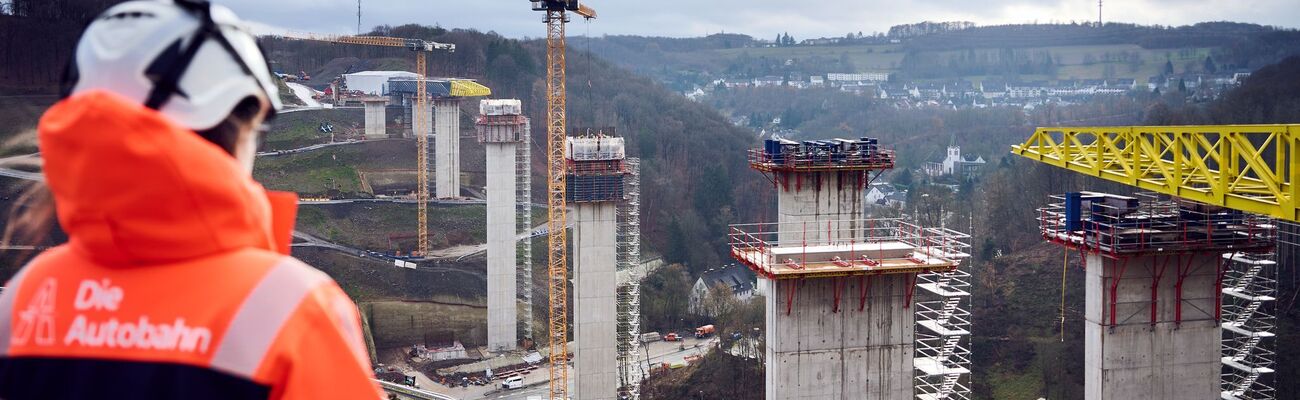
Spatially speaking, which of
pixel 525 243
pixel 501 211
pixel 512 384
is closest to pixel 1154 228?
pixel 512 384

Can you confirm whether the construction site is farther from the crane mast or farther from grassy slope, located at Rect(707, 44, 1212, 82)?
grassy slope, located at Rect(707, 44, 1212, 82)

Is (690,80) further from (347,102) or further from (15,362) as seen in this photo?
(15,362)

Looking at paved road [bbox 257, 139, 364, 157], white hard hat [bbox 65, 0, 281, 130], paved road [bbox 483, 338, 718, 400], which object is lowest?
paved road [bbox 483, 338, 718, 400]

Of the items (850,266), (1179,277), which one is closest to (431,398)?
(850,266)

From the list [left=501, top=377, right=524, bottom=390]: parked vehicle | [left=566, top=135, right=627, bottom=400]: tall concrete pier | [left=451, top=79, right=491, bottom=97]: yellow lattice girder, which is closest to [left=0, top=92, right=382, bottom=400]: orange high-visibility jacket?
[left=566, top=135, right=627, bottom=400]: tall concrete pier

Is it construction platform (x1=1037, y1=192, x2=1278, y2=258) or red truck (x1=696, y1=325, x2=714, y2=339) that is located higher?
construction platform (x1=1037, y1=192, x2=1278, y2=258)

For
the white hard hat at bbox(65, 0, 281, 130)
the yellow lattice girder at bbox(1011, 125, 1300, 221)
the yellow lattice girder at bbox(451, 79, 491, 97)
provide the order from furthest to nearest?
1. the yellow lattice girder at bbox(451, 79, 491, 97)
2. the yellow lattice girder at bbox(1011, 125, 1300, 221)
3. the white hard hat at bbox(65, 0, 281, 130)

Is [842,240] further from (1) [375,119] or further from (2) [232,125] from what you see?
(1) [375,119]

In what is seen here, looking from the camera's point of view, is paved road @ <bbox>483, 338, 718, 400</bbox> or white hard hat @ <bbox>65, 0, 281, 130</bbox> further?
paved road @ <bbox>483, 338, 718, 400</bbox>
